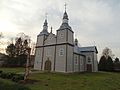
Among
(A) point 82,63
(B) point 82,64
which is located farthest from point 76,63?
(A) point 82,63

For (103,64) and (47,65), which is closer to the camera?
(47,65)

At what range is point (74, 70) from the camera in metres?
35.0

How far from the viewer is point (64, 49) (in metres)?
32.6

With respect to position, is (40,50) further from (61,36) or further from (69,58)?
(69,58)

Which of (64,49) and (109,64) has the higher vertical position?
(64,49)

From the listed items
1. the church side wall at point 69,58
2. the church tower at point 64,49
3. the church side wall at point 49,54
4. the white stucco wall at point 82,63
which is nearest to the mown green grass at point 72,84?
the church tower at point 64,49

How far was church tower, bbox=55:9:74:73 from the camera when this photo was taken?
31.7 metres

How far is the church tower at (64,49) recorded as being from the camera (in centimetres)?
3169

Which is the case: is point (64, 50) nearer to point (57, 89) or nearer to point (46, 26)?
point (46, 26)

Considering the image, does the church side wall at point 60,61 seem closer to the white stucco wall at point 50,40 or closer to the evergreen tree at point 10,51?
the white stucco wall at point 50,40

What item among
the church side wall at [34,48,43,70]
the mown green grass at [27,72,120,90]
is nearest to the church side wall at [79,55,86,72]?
the church side wall at [34,48,43,70]

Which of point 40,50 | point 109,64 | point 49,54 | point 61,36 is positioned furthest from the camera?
point 109,64

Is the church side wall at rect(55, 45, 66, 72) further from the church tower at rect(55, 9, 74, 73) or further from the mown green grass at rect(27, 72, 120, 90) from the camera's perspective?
the mown green grass at rect(27, 72, 120, 90)

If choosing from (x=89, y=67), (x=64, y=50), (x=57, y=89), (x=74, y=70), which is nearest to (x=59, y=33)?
(x=64, y=50)
